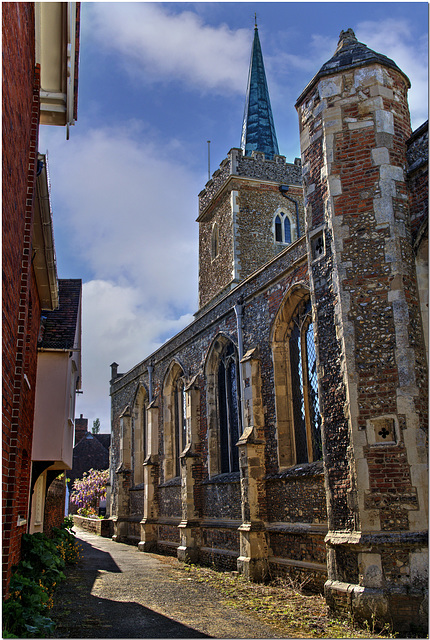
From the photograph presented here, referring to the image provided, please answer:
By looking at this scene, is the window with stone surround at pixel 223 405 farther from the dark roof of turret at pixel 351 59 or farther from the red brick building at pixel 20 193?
the dark roof of turret at pixel 351 59

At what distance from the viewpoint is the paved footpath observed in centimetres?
761

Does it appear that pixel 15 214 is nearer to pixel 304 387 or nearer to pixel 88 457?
pixel 304 387

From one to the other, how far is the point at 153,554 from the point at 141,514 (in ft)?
12.0

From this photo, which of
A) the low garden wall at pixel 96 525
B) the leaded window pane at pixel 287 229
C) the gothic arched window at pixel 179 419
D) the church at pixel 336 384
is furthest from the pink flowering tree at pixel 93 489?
the church at pixel 336 384

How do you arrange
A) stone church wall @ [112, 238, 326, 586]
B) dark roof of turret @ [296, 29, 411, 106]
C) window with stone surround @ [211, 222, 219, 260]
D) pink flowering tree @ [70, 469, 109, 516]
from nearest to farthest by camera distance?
dark roof of turret @ [296, 29, 411, 106] → stone church wall @ [112, 238, 326, 586] → window with stone surround @ [211, 222, 219, 260] → pink flowering tree @ [70, 469, 109, 516]

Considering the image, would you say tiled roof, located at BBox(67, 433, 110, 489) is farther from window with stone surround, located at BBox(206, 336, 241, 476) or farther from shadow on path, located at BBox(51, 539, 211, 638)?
shadow on path, located at BBox(51, 539, 211, 638)

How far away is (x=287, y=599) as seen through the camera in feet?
31.5

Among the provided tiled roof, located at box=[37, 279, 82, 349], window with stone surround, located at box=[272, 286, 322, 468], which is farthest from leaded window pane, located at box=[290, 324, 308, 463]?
tiled roof, located at box=[37, 279, 82, 349]

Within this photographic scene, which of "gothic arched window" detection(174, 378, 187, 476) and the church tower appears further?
the church tower

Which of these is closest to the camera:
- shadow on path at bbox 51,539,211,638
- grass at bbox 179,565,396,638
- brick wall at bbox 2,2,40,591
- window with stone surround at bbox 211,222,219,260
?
brick wall at bbox 2,2,40,591

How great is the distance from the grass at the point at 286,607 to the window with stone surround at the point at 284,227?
1591 centimetres

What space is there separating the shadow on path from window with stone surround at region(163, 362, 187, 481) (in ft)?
25.1

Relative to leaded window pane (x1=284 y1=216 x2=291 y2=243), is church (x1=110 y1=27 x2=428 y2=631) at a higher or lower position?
lower

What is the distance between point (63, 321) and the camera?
12852mm
